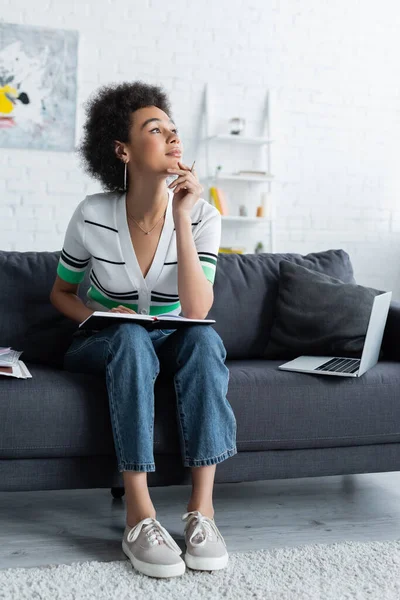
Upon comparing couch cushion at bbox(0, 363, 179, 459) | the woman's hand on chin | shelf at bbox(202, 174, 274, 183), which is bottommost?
couch cushion at bbox(0, 363, 179, 459)

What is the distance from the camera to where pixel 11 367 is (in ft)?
Answer: 5.90

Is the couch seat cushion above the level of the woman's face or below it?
below

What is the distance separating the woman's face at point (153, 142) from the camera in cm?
202

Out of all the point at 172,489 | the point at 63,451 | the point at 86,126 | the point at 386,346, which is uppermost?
the point at 86,126

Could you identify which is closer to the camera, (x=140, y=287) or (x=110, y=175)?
(x=140, y=287)

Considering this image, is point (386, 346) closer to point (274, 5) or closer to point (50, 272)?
point (50, 272)

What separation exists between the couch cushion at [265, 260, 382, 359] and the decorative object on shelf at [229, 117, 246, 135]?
2.66 m

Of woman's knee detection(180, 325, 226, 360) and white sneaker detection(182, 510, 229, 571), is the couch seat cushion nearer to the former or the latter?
woman's knee detection(180, 325, 226, 360)

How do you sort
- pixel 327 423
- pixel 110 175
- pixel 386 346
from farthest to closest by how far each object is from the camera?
1. pixel 386 346
2. pixel 110 175
3. pixel 327 423

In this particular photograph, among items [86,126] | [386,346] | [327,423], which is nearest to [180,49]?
[86,126]

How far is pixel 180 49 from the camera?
4.79m

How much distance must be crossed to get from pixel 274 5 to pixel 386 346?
11.2ft

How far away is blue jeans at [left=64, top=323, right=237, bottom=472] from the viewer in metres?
1.66

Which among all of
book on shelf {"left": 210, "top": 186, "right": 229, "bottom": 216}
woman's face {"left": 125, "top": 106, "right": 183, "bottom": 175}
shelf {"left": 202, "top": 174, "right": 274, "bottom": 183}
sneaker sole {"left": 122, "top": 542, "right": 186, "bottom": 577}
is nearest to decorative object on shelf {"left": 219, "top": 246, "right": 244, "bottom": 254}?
book on shelf {"left": 210, "top": 186, "right": 229, "bottom": 216}
